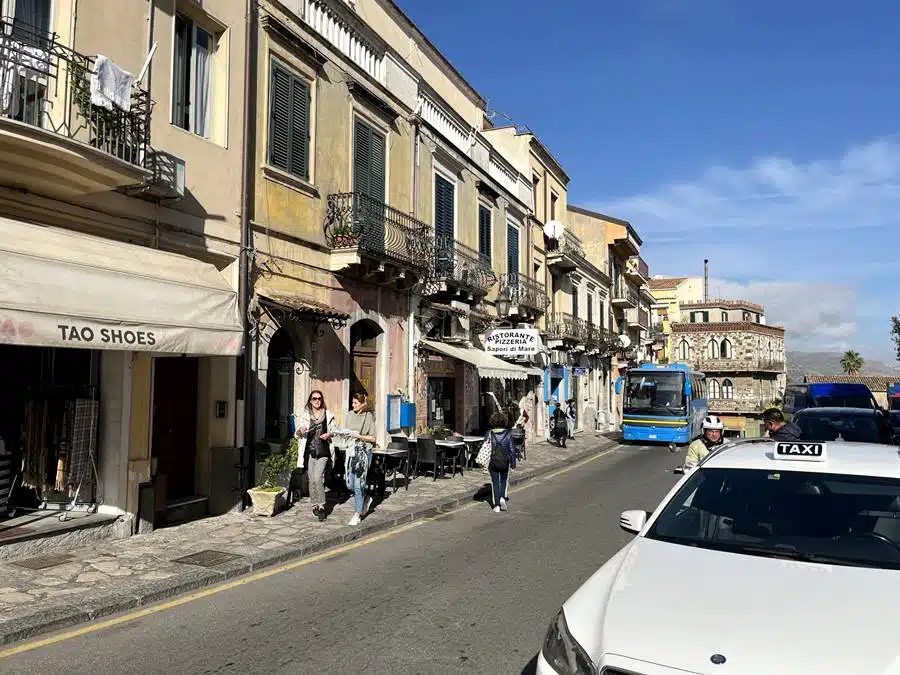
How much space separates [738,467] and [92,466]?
770cm

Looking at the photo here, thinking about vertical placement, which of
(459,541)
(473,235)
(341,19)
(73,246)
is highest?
(341,19)

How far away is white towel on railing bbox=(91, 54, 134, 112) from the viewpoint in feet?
25.4

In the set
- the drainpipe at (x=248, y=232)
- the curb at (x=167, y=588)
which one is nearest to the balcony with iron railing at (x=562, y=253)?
the drainpipe at (x=248, y=232)

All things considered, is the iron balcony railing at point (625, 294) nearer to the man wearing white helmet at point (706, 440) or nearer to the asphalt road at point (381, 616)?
the man wearing white helmet at point (706, 440)

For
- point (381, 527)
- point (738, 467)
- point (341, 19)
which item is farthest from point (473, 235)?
point (738, 467)

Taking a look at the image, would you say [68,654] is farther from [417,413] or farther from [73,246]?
[417,413]

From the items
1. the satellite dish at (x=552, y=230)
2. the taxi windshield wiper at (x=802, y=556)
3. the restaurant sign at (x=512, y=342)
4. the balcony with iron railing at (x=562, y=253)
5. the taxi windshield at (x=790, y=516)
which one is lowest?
the taxi windshield wiper at (x=802, y=556)

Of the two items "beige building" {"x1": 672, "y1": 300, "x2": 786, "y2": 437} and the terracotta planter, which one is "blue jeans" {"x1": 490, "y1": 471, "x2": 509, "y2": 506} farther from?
"beige building" {"x1": 672, "y1": 300, "x2": 786, "y2": 437}

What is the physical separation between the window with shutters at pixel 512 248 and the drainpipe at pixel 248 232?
46.5 ft

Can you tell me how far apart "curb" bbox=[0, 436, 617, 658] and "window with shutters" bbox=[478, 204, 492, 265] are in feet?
41.9

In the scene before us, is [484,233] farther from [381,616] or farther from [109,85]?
[381,616]

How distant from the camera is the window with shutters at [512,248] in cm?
2475

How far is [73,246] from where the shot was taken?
743cm

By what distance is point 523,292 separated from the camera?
24859 mm
